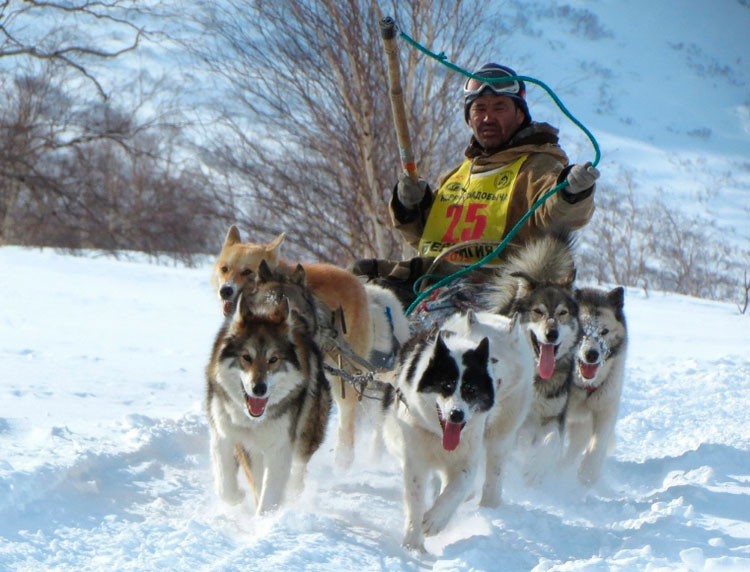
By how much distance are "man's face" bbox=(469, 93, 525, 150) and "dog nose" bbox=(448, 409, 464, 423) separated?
244cm

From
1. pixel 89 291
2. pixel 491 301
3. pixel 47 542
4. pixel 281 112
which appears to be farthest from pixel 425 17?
pixel 47 542

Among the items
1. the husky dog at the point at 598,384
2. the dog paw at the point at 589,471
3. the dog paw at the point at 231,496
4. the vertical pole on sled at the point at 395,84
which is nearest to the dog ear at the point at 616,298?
the husky dog at the point at 598,384

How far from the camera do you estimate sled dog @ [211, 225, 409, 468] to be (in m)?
4.85

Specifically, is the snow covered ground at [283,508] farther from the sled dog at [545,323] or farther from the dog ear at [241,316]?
the dog ear at [241,316]

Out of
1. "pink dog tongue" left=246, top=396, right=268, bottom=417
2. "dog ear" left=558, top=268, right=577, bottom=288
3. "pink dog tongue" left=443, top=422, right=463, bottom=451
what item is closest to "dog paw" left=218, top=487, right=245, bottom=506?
"pink dog tongue" left=246, top=396, right=268, bottom=417

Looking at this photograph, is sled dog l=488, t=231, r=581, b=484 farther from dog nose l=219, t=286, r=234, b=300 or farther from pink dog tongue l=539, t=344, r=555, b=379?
dog nose l=219, t=286, r=234, b=300

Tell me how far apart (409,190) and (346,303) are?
88cm

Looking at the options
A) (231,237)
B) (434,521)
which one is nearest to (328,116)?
(231,237)

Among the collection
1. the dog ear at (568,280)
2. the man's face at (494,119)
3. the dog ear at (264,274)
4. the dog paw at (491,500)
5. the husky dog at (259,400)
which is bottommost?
the dog paw at (491,500)

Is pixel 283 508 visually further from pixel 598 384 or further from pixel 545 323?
pixel 598 384

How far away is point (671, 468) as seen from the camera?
16.2 feet

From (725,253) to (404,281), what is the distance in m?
25.2

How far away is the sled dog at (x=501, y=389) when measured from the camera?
12.4 feet

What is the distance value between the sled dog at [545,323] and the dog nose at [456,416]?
3.95ft
